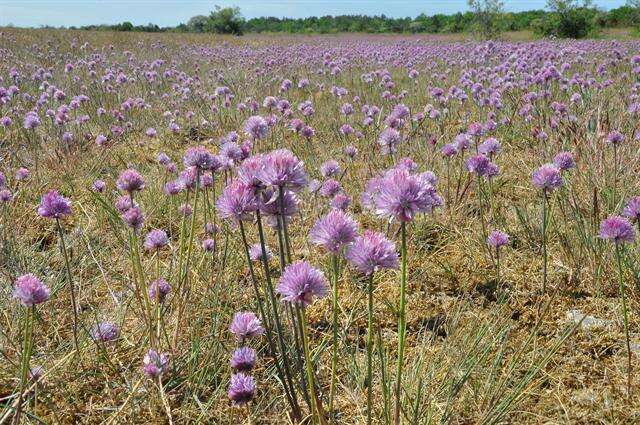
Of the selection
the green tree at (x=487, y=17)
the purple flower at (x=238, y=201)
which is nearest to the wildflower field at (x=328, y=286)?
the purple flower at (x=238, y=201)

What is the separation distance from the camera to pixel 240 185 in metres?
1.32

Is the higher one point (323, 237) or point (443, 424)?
point (323, 237)

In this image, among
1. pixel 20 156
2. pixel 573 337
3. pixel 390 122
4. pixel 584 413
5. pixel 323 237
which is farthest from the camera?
pixel 20 156

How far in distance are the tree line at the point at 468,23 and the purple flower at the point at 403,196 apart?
61.5ft

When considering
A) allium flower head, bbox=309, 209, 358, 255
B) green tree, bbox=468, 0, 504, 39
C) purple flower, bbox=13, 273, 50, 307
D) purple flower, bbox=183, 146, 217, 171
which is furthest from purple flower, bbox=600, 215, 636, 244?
green tree, bbox=468, 0, 504, 39

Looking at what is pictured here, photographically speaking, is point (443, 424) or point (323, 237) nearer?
point (323, 237)

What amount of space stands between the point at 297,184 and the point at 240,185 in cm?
16

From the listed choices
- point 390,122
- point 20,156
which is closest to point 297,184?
point 390,122

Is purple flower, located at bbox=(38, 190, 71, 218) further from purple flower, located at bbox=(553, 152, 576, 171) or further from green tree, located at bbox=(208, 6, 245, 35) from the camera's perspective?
green tree, located at bbox=(208, 6, 245, 35)

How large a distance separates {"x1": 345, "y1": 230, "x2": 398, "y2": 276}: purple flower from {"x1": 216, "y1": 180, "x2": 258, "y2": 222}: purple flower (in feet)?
0.95

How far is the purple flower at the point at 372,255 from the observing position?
1205 mm

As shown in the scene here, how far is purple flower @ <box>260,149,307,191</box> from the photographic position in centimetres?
121

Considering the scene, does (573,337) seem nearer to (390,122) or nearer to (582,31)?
(390,122)

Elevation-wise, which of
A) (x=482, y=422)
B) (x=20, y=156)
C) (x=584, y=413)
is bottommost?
(x=584, y=413)
